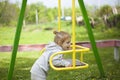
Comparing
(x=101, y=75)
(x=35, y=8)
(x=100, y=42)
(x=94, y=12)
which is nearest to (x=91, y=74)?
(x=101, y=75)

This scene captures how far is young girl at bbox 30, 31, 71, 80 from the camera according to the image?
1802 millimetres

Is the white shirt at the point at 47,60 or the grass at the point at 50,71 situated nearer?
the white shirt at the point at 47,60

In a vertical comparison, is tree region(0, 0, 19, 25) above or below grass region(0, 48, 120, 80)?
above

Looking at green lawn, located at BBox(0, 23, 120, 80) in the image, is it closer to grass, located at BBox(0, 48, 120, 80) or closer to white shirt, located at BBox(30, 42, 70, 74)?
grass, located at BBox(0, 48, 120, 80)

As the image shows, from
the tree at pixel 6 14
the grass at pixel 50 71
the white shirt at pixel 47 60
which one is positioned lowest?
the grass at pixel 50 71

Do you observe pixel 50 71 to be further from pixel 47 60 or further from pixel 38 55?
pixel 47 60

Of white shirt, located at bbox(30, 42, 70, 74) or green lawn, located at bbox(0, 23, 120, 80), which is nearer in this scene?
white shirt, located at bbox(30, 42, 70, 74)

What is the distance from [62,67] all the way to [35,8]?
107 centimetres

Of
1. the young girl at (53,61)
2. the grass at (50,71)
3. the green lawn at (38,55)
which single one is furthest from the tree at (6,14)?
the young girl at (53,61)

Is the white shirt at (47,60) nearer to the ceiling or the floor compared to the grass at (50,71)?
nearer to the ceiling

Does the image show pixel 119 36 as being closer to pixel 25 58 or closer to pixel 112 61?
pixel 112 61

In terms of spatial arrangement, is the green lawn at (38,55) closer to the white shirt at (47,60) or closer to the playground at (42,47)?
the playground at (42,47)

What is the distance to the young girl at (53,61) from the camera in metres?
1.80

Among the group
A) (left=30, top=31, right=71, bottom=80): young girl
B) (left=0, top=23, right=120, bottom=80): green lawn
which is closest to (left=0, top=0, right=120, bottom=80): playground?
(left=0, top=23, right=120, bottom=80): green lawn
